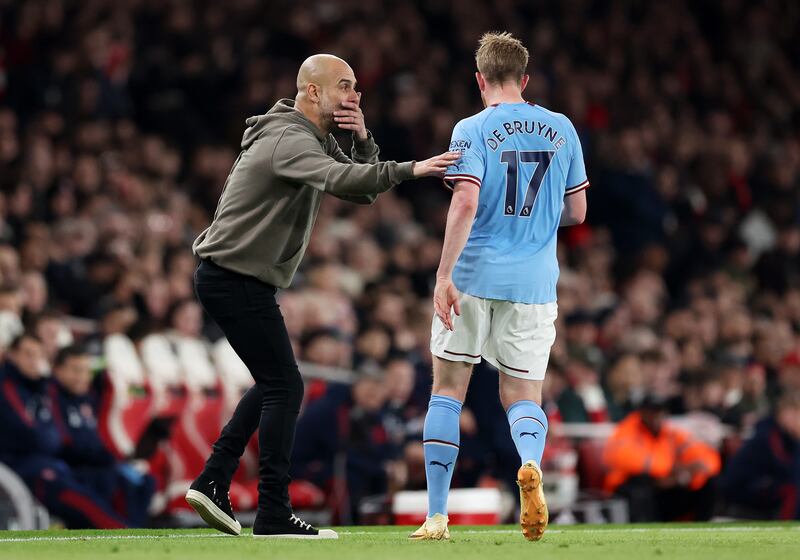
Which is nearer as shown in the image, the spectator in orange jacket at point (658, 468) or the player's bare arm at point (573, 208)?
the player's bare arm at point (573, 208)

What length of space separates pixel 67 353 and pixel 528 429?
4783 mm

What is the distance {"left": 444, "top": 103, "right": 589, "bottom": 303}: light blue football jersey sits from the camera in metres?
7.26

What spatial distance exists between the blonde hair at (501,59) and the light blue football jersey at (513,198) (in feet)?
0.52

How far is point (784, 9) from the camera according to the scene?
75.2 ft

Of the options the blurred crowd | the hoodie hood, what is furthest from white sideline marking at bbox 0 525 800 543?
the blurred crowd

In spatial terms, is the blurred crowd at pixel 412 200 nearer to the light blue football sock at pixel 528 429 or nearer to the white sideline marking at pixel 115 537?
the white sideline marking at pixel 115 537

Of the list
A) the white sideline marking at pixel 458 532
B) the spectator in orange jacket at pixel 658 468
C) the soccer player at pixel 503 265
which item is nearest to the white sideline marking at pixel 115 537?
the white sideline marking at pixel 458 532

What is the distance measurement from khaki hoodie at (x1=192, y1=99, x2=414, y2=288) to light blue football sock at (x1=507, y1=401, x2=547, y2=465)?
1.23m

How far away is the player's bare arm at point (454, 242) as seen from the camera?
275 inches

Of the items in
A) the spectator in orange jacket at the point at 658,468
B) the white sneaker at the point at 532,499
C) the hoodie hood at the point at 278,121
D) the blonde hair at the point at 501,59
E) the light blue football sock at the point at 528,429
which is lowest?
the spectator in orange jacket at the point at 658,468

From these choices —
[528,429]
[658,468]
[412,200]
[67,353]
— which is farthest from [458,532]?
[412,200]

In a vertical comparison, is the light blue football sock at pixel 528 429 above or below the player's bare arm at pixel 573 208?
below

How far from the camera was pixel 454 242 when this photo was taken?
23.0ft

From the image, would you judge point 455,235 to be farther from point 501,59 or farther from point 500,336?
point 501,59
